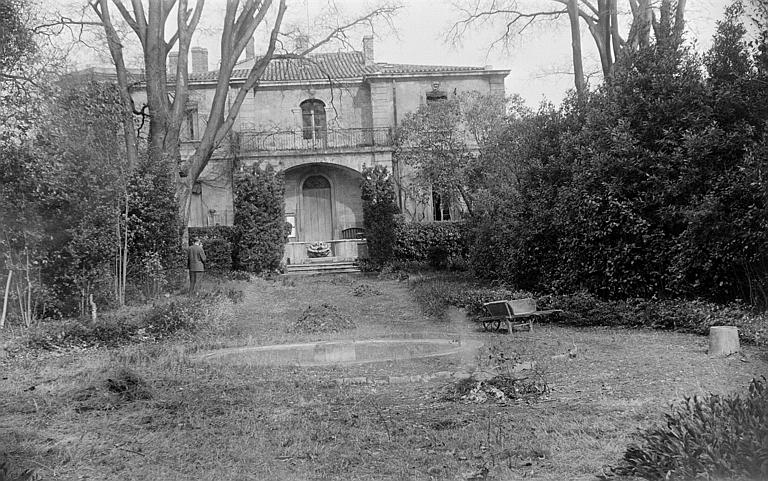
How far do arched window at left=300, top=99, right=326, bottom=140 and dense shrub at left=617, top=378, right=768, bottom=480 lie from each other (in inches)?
1211

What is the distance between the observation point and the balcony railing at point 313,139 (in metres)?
32.3

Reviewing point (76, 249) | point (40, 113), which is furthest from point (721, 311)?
point (40, 113)

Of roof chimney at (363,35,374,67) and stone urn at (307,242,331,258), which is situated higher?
roof chimney at (363,35,374,67)

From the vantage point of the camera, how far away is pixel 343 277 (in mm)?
23375

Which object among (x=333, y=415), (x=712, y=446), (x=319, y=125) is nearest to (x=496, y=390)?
(x=333, y=415)

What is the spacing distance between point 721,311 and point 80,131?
37.8 feet

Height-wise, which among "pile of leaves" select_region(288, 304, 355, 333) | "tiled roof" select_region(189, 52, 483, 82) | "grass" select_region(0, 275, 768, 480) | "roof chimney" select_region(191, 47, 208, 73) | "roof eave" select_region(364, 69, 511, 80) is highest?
"roof chimney" select_region(191, 47, 208, 73)

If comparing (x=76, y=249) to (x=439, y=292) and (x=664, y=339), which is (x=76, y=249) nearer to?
(x=439, y=292)

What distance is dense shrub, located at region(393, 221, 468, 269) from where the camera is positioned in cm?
2583

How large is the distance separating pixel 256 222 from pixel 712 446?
70.9ft

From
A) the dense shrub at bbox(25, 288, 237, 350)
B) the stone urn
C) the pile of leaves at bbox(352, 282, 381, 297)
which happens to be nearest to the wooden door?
the stone urn

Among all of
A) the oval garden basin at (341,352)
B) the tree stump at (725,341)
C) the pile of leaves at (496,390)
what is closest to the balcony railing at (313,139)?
the oval garden basin at (341,352)

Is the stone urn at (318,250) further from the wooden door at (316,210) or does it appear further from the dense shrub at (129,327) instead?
the dense shrub at (129,327)

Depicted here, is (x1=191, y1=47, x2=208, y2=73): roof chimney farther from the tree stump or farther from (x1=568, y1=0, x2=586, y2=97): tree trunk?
the tree stump
